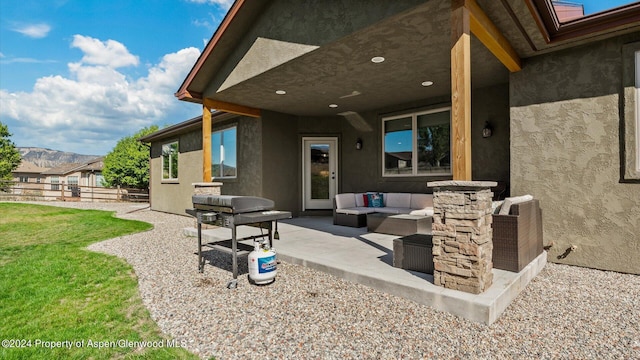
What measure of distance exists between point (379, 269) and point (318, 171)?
17.3ft

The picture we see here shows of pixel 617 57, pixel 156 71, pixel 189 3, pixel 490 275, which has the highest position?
pixel 156 71

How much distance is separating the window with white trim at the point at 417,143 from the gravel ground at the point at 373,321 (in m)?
3.23

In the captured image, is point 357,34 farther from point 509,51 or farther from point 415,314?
point 415,314

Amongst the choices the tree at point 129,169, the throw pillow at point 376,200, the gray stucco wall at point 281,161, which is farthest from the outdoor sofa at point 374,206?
the tree at point 129,169

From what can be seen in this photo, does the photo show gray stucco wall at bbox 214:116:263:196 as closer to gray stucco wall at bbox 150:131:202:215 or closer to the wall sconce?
gray stucco wall at bbox 150:131:202:215

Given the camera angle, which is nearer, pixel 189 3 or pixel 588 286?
pixel 588 286

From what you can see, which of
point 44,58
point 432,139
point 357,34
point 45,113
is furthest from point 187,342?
point 45,113

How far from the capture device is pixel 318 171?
8.50m

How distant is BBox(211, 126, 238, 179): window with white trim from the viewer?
8.63 meters

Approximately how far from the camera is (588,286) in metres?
3.31

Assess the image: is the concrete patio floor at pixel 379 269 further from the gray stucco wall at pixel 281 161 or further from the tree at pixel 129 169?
the tree at pixel 129 169

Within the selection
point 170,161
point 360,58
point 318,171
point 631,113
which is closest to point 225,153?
point 318,171

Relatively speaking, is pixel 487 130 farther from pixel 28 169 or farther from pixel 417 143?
pixel 28 169

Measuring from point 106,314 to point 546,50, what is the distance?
591cm
